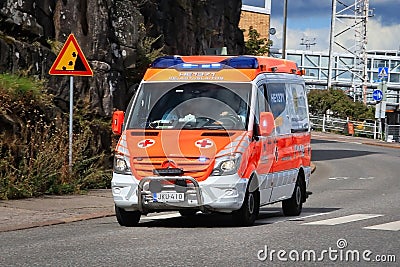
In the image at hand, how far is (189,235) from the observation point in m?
11.9

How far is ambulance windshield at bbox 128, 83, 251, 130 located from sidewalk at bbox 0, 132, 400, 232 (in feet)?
6.53

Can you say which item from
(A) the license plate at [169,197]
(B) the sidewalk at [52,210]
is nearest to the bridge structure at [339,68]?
(B) the sidewalk at [52,210]

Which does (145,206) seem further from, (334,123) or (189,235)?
(334,123)

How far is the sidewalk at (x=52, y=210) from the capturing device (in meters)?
13.4

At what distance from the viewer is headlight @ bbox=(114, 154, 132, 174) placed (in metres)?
12.9

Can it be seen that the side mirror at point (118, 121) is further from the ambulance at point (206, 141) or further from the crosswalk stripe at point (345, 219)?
the crosswalk stripe at point (345, 219)

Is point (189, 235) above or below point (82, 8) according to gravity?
below

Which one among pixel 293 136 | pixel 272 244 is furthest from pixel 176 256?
pixel 293 136

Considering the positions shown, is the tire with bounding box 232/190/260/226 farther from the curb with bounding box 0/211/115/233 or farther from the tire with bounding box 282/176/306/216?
the curb with bounding box 0/211/115/233

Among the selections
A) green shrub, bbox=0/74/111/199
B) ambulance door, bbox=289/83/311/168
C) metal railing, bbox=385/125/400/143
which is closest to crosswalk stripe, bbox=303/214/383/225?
ambulance door, bbox=289/83/311/168

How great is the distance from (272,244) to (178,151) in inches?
93.5

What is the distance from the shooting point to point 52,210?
594 inches

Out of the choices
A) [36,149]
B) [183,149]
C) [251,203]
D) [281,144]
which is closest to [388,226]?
[251,203]

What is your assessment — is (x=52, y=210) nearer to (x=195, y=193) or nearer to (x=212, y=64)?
(x=195, y=193)
